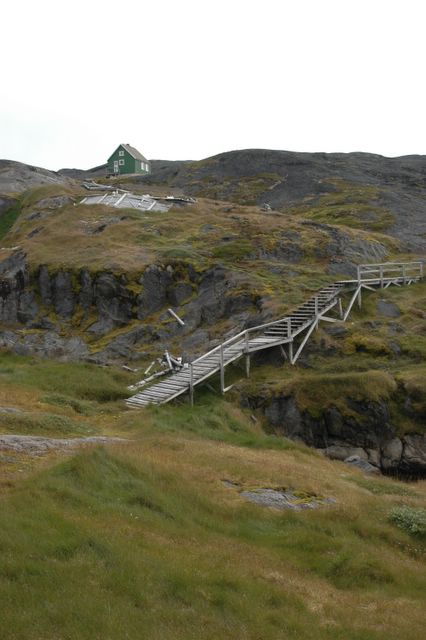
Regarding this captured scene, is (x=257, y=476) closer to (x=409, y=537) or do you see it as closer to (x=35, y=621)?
(x=409, y=537)

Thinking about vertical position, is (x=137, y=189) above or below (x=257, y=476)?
above

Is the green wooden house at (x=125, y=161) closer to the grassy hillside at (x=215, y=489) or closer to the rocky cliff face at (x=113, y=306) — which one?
the grassy hillside at (x=215, y=489)

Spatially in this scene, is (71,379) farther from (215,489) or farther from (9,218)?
(9,218)

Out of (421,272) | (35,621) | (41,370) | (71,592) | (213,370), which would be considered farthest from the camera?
(421,272)

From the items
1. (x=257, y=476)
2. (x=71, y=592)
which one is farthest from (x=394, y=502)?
(x=71, y=592)

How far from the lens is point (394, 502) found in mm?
16562

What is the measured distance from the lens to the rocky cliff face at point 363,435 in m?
25.1

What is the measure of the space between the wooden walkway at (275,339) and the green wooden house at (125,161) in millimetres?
73307

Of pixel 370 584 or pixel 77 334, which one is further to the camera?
pixel 77 334

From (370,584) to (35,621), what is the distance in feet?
21.1

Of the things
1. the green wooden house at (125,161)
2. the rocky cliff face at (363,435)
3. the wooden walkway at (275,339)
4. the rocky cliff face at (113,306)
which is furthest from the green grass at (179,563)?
the green wooden house at (125,161)

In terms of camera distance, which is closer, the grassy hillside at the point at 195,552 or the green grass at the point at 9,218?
the grassy hillside at the point at 195,552

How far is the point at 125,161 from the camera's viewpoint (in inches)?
4186

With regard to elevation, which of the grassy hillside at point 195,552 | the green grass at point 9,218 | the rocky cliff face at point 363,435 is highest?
the green grass at point 9,218
